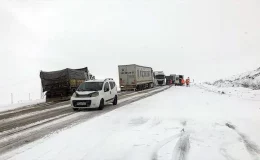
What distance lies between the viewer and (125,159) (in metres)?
5.75

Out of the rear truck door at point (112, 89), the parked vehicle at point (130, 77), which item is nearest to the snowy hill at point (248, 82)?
the parked vehicle at point (130, 77)

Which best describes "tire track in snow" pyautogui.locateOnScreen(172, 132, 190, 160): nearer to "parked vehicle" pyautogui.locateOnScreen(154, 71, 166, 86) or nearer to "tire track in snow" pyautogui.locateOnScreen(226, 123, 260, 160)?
"tire track in snow" pyautogui.locateOnScreen(226, 123, 260, 160)

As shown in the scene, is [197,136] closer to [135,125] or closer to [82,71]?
[135,125]

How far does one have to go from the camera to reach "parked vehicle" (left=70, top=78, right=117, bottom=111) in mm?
15602

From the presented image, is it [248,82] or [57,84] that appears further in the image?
[248,82]

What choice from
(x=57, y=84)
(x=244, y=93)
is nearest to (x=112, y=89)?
(x=57, y=84)

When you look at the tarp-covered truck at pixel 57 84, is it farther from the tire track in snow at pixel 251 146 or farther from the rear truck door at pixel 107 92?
the tire track in snow at pixel 251 146

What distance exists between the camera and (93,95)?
51.8 feet

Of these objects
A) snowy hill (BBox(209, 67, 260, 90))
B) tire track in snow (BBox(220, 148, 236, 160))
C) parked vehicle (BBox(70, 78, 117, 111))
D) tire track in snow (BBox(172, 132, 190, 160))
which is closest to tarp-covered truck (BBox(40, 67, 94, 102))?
parked vehicle (BBox(70, 78, 117, 111))

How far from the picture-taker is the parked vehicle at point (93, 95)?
51.2 ft

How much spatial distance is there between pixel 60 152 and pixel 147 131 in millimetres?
3053

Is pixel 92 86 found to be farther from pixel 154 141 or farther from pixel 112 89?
pixel 154 141

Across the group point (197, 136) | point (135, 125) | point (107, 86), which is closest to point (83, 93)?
point (107, 86)

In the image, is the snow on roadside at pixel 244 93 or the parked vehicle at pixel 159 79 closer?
the snow on roadside at pixel 244 93
